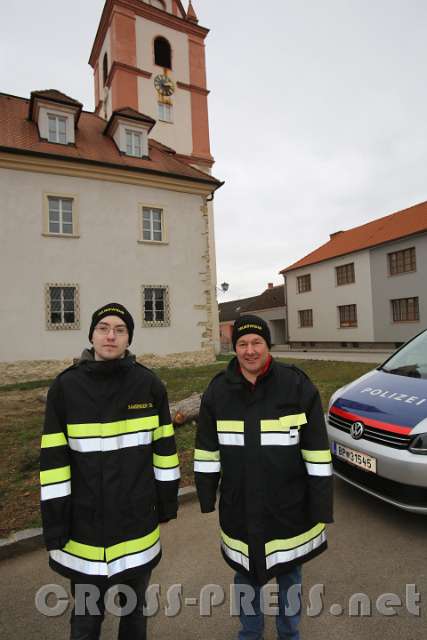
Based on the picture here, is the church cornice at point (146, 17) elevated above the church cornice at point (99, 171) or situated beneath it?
elevated above

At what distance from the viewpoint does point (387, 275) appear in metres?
24.6

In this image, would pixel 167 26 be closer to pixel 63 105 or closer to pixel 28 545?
pixel 63 105

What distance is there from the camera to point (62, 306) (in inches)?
561

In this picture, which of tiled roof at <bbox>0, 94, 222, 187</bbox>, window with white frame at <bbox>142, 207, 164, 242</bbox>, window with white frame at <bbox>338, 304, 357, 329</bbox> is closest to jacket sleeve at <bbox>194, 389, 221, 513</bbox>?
window with white frame at <bbox>142, 207, 164, 242</bbox>

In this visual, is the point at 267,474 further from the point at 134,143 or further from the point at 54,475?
the point at 134,143

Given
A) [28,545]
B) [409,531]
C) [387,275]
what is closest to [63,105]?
[28,545]

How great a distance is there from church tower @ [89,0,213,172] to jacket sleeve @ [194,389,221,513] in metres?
23.0

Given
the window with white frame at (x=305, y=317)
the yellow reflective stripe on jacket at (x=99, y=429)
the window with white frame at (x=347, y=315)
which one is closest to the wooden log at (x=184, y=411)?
→ the yellow reflective stripe on jacket at (x=99, y=429)

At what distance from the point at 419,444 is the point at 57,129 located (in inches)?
651

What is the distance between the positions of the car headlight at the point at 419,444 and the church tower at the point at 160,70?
22577mm

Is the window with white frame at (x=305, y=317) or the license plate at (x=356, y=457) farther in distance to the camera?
the window with white frame at (x=305, y=317)

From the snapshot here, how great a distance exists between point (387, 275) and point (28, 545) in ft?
83.3

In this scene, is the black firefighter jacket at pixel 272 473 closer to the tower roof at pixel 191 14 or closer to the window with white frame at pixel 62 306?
the window with white frame at pixel 62 306

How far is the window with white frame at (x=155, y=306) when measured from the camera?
1571cm
